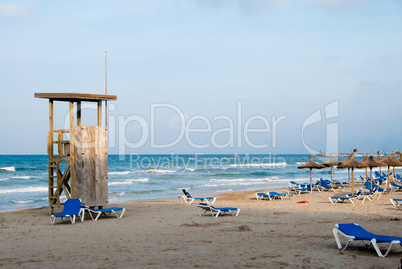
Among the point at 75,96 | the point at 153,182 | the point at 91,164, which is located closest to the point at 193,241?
the point at 91,164

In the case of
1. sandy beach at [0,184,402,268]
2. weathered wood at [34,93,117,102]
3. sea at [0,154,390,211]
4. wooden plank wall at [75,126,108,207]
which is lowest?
sea at [0,154,390,211]

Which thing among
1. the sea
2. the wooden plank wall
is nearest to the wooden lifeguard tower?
the wooden plank wall

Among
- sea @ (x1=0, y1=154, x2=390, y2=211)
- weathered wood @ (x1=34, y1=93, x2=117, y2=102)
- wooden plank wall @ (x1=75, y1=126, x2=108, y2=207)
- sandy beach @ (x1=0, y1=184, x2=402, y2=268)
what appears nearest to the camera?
sandy beach @ (x1=0, y1=184, x2=402, y2=268)

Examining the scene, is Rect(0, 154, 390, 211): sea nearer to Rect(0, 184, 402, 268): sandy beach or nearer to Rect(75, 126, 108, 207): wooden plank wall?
Rect(75, 126, 108, 207): wooden plank wall

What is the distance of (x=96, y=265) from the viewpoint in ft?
19.4

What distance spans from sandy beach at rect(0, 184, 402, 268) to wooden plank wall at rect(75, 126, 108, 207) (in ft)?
2.21

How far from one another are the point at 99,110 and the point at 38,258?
5.82m

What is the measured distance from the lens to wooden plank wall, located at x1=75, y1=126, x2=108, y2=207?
10906 millimetres

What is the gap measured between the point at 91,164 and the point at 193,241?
176 inches

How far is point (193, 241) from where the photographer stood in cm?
768

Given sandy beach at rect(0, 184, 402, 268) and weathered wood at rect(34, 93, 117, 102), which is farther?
weathered wood at rect(34, 93, 117, 102)

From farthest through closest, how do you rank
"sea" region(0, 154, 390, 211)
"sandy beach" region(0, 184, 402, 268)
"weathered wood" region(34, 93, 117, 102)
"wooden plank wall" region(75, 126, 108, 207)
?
"sea" region(0, 154, 390, 211) → "weathered wood" region(34, 93, 117, 102) → "wooden plank wall" region(75, 126, 108, 207) → "sandy beach" region(0, 184, 402, 268)

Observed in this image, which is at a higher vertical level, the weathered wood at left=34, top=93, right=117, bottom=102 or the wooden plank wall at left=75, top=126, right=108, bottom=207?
the weathered wood at left=34, top=93, right=117, bottom=102

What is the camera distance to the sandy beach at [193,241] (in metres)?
6.05
